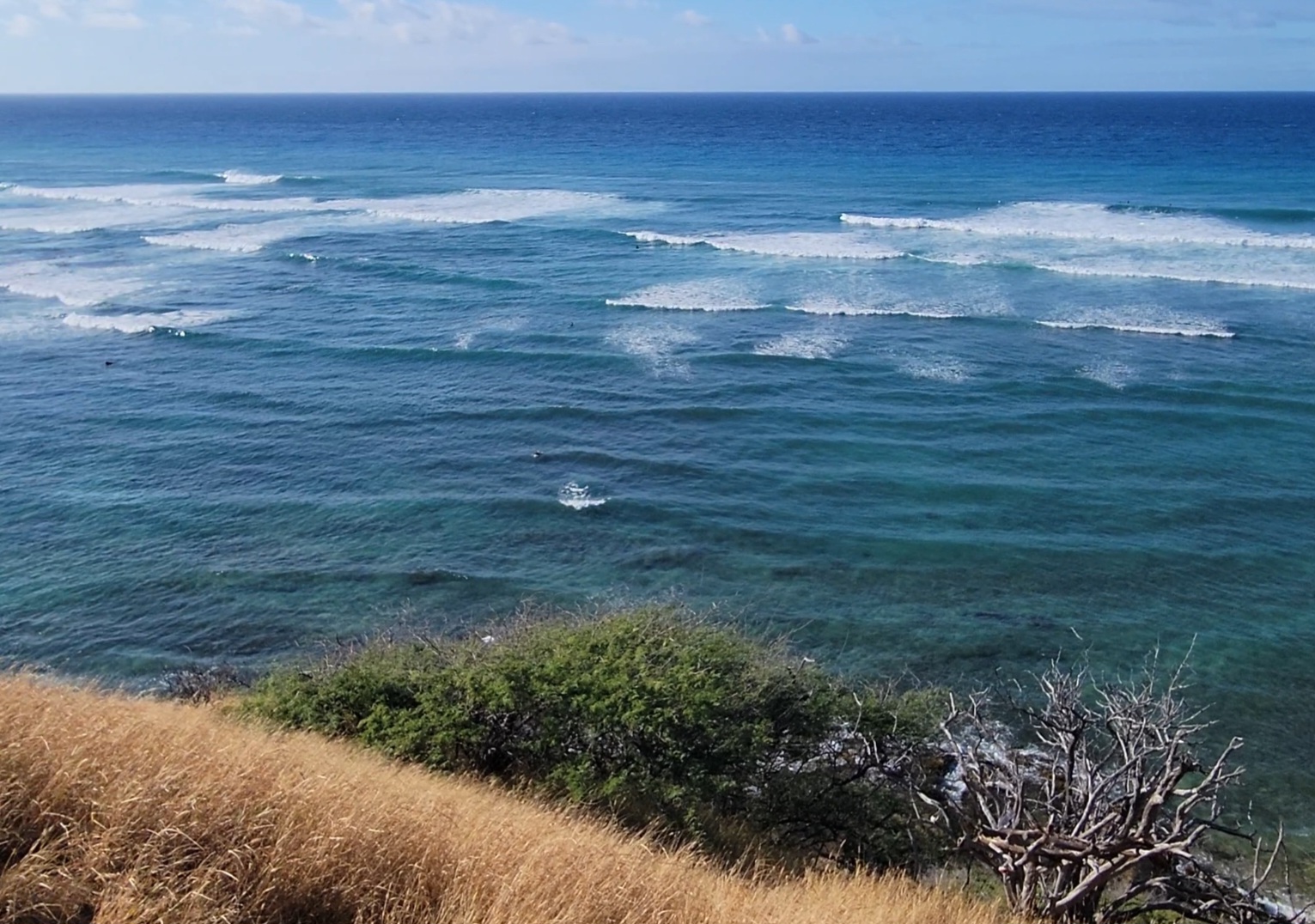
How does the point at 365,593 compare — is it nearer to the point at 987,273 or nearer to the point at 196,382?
the point at 196,382

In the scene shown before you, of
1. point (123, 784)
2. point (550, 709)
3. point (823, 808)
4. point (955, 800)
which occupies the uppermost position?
point (123, 784)

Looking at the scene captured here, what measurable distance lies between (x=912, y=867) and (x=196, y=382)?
1352 inches

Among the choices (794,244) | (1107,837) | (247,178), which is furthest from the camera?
(247,178)

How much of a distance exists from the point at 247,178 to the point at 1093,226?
77.9 m

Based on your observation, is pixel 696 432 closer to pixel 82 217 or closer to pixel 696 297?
pixel 696 297

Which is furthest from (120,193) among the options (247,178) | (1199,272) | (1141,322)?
(1199,272)

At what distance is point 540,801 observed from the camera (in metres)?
13.8

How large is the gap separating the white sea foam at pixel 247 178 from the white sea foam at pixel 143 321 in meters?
51.4

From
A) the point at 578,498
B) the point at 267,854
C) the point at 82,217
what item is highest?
the point at 82,217

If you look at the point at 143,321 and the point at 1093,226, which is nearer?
the point at 143,321

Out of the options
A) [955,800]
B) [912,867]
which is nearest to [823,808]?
[912,867]

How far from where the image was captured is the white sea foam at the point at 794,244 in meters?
59.4

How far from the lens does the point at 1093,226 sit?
66.2 metres

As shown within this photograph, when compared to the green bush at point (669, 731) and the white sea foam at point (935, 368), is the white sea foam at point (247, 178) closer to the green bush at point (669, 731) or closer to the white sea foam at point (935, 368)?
the white sea foam at point (935, 368)
